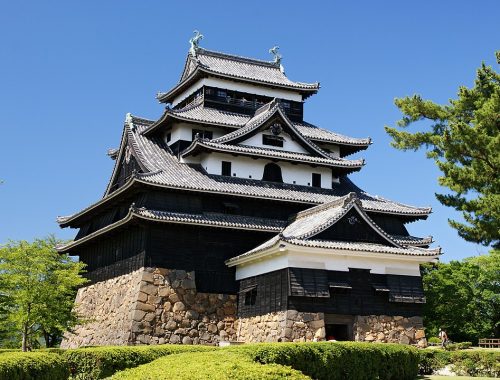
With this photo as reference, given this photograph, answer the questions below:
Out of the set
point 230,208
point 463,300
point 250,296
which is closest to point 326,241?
point 250,296

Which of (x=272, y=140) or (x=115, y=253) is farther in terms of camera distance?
(x=272, y=140)

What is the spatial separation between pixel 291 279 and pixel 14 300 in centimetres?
1278

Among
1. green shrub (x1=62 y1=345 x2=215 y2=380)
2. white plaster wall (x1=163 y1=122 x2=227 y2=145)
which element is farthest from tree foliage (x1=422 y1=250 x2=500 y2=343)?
Answer: green shrub (x1=62 y1=345 x2=215 y2=380)

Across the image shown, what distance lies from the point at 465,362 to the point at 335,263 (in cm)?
694

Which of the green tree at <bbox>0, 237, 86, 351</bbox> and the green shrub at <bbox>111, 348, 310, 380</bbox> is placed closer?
the green shrub at <bbox>111, 348, 310, 380</bbox>

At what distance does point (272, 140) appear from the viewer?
37.8m

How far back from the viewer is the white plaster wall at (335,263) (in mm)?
28531

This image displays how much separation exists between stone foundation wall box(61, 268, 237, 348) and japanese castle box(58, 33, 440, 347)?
56 mm

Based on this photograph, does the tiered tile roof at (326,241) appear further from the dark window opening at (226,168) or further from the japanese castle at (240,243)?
the dark window opening at (226,168)

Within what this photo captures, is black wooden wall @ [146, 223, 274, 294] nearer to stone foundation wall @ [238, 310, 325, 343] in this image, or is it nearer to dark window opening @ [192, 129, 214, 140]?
stone foundation wall @ [238, 310, 325, 343]

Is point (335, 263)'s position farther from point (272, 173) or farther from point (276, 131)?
point (276, 131)

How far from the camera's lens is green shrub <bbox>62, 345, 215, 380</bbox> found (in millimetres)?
21281

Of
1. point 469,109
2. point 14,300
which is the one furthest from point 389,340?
point 14,300

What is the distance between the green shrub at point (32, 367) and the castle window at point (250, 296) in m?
14.0
